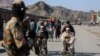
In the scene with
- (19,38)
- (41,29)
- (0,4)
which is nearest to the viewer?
(19,38)

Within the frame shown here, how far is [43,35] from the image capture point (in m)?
19.1

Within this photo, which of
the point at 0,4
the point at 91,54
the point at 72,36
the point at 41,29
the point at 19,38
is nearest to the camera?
the point at 19,38

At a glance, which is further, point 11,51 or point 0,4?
point 0,4

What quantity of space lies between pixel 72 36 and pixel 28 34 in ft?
34.9

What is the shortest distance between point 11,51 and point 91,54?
45.1 feet

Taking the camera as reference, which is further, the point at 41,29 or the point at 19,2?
the point at 41,29

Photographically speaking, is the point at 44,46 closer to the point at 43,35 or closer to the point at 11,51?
the point at 43,35

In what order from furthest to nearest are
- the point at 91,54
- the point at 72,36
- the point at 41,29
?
1. the point at 91,54
2. the point at 41,29
3. the point at 72,36

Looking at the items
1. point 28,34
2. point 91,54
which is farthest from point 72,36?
point 28,34

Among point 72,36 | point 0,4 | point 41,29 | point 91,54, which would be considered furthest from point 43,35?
point 0,4

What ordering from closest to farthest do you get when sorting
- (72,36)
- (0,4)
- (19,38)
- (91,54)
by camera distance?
(19,38) → (72,36) → (91,54) → (0,4)

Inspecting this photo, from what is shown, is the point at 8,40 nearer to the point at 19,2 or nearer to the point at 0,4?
the point at 19,2

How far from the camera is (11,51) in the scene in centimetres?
737

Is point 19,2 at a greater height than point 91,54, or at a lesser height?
greater
